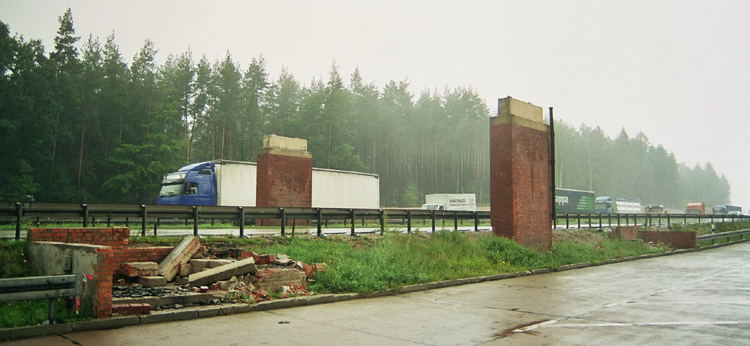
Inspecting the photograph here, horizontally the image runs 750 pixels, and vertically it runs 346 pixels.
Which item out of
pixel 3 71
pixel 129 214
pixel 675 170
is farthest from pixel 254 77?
pixel 675 170

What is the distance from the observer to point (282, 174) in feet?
78.5

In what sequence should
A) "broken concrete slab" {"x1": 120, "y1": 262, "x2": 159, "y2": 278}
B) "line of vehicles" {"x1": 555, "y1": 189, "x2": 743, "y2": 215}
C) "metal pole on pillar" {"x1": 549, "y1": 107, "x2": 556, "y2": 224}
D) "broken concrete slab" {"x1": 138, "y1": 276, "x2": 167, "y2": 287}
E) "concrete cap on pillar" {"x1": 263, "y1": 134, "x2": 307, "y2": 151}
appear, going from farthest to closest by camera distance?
1. "line of vehicles" {"x1": 555, "y1": 189, "x2": 743, "y2": 215}
2. "concrete cap on pillar" {"x1": 263, "y1": 134, "x2": 307, "y2": 151}
3. "metal pole on pillar" {"x1": 549, "y1": 107, "x2": 556, "y2": 224}
4. "broken concrete slab" {"x1": 120, "y1": 262, "x2": 159, "y2": 278}
5. "broken concrete slab" {"x1": 138, "y1": 276, "x2": 167, "y2": 287}

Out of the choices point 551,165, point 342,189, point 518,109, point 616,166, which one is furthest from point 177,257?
point 616,166

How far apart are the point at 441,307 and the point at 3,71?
176 feet

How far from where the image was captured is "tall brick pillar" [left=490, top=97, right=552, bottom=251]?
1672 centimetres

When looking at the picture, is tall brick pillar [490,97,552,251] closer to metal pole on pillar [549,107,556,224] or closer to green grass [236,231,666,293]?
metal pole on pillar [549,107,556,224]

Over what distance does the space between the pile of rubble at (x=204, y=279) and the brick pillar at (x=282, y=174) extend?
12.6m

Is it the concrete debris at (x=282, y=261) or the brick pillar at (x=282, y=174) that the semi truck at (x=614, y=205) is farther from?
the concrete debris at (x=282, y=261)

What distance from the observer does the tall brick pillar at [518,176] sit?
1672 centimetres

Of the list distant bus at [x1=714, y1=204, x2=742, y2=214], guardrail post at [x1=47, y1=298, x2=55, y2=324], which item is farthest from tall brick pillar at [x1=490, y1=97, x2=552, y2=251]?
distant bus at [x1=714, y1=204, x2=742, y2=214]

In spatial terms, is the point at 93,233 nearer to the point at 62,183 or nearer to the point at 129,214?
the point at 129,214

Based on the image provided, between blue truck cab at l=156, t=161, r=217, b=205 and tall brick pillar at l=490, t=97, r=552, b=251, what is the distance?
16080 millimetres

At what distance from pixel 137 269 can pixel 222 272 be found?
1463 mm

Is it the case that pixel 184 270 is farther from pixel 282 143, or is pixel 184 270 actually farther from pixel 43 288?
pixel 282 143
